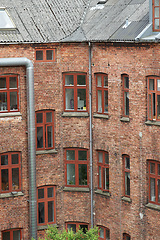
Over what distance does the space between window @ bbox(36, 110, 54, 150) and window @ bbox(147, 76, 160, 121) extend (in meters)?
6.26

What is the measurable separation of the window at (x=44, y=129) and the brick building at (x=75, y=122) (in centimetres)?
5

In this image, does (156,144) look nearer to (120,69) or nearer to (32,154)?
(120,69)

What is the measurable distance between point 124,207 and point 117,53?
8.01 meters

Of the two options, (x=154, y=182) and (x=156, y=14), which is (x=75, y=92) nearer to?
(x=156, y=14)

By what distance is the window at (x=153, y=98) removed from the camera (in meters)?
31.5

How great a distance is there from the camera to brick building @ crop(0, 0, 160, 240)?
32.9 m

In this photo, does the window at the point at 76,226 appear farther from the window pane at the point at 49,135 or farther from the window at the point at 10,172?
the window pane at the point at 49,135

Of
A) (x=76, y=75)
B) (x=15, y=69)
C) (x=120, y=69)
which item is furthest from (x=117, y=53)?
(x=15, y=69)

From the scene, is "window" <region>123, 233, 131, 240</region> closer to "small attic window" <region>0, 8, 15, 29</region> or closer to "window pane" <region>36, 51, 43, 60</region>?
"window pane" <region>36, 51, 43, 60</region>

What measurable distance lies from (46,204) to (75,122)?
16.0ft

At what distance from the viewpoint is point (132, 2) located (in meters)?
34.5

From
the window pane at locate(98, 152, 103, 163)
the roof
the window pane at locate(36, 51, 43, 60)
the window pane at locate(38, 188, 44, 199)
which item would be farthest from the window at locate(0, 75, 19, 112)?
the window pane at locate(98, 152, 103, 163)

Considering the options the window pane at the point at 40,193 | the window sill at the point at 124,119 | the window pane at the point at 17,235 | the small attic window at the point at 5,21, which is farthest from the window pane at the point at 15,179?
the small attic window at the point at 5,21

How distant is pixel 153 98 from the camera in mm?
31859
